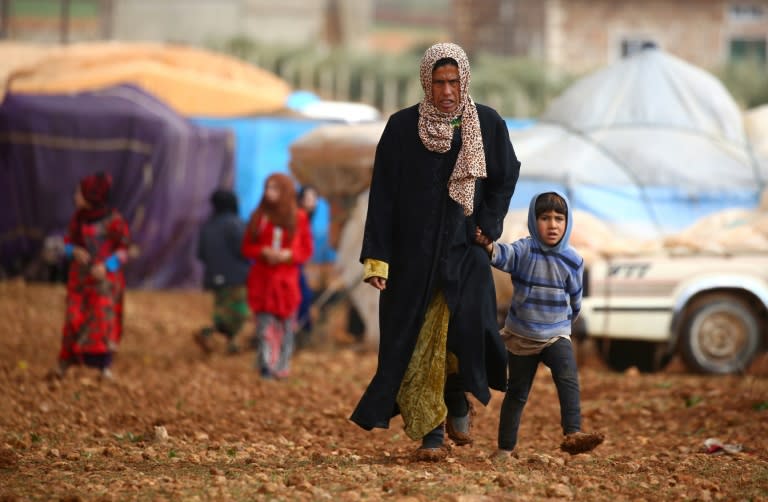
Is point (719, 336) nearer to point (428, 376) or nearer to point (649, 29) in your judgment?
point (428, 376)

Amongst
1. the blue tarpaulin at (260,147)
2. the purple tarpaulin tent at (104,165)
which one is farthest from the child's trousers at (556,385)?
the blue tarpaulin at (260,147)

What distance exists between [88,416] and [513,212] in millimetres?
4937

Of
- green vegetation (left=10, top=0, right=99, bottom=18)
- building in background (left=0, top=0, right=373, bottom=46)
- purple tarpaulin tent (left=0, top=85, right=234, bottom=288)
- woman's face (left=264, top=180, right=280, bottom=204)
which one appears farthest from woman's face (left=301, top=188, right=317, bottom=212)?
green vegetation (left=10, top=0, right=99, bottom=18)

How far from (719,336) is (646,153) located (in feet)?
8.40

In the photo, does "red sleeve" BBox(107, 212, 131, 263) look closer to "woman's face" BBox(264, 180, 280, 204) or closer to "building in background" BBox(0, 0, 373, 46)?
"woman's face" BBox(264, 180, 280, 204)

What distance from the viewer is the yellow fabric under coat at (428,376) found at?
6527 mm

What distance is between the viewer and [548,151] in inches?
534

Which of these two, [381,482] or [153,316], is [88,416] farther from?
[153,316]

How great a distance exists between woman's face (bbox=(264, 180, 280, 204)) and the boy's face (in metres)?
4.75

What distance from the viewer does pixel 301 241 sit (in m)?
11.3

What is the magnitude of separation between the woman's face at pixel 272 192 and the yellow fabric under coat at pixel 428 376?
15.6ft

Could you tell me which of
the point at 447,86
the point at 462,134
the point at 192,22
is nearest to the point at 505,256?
the point at 462,134

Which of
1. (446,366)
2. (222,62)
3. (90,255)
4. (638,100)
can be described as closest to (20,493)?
(446,366)

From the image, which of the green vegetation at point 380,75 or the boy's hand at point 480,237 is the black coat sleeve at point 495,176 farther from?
the green vegetation at point 380,75
